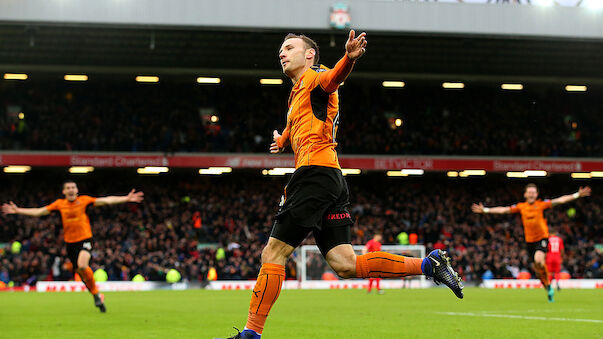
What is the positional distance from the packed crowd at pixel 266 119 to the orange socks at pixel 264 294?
2949 cm

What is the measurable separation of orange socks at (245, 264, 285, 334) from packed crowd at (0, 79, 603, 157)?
29.5 meters

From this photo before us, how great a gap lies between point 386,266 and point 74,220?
9.30 meters

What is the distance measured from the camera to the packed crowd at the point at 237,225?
29.9 meters

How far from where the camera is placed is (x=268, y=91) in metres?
39.4

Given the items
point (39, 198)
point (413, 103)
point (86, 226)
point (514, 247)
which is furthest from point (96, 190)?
point (86, 226)

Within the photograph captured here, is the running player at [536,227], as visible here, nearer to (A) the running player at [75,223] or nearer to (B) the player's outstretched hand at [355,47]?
(A) the running player at [75,223]

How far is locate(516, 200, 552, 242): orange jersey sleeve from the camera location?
1664 cm

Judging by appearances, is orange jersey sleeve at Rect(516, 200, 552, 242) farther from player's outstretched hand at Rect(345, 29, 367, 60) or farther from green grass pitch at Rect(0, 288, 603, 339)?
player's outstretched hand at Rect(345, 29, 367, 60)

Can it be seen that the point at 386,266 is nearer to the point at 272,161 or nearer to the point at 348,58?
the point at 348,58

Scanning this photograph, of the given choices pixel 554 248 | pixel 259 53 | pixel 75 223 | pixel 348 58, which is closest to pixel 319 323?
pixel 75 223

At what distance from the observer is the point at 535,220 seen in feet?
54.9

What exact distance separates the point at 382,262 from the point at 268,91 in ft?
111

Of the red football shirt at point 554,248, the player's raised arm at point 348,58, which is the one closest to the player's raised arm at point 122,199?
the player's raised arm at point 348,58

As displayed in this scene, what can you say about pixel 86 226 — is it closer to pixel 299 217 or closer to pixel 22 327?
pixel 22 327
